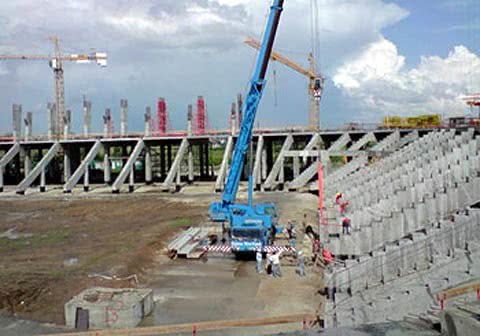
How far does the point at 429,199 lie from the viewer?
20.3 m

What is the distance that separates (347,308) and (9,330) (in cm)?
930

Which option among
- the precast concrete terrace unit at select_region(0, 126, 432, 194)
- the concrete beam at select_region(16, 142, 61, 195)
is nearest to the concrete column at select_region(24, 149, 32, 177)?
the precast concrete terrace unit at select_region(0, 126, 432, 194)

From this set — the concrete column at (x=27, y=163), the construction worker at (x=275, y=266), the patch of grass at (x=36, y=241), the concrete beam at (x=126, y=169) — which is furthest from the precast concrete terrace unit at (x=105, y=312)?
the concrete column at (x=27, y=163)

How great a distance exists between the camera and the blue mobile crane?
21531 millimetres

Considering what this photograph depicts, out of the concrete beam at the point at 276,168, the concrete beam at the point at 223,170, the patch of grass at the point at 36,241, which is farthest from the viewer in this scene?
the concrete beam at the point at 223,170

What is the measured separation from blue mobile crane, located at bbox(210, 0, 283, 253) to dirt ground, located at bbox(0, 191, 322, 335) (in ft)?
3.82

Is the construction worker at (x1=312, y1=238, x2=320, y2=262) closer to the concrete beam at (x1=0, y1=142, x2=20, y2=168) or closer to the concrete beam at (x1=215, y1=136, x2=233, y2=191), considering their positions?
the concrete beam at (x1=215, y1=136, x2=233, y2=191)

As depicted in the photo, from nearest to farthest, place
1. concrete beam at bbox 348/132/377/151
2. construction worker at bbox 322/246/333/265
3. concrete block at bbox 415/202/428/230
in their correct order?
1. concrete block at bbox 415/202/428/230
2. construction worker at bbox 322/246/333/265
3. concrete beam at bbox 348/132/377/151

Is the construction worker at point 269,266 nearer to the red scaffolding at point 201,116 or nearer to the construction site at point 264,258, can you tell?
the construction site at point 264,258

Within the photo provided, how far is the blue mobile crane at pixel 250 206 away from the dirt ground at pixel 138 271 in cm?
116

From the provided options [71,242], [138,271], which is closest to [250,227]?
[138,271]

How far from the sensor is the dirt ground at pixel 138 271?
620 inches

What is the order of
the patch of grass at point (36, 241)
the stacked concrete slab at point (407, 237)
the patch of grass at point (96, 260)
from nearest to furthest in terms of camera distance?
the stacked concrete slab at point (407, 237) < the patch of grass at point (96, 260) < the patch of grass at point (36, 241)

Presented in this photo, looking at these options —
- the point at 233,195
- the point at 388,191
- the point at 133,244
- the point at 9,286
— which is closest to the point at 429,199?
the point at 388,191
